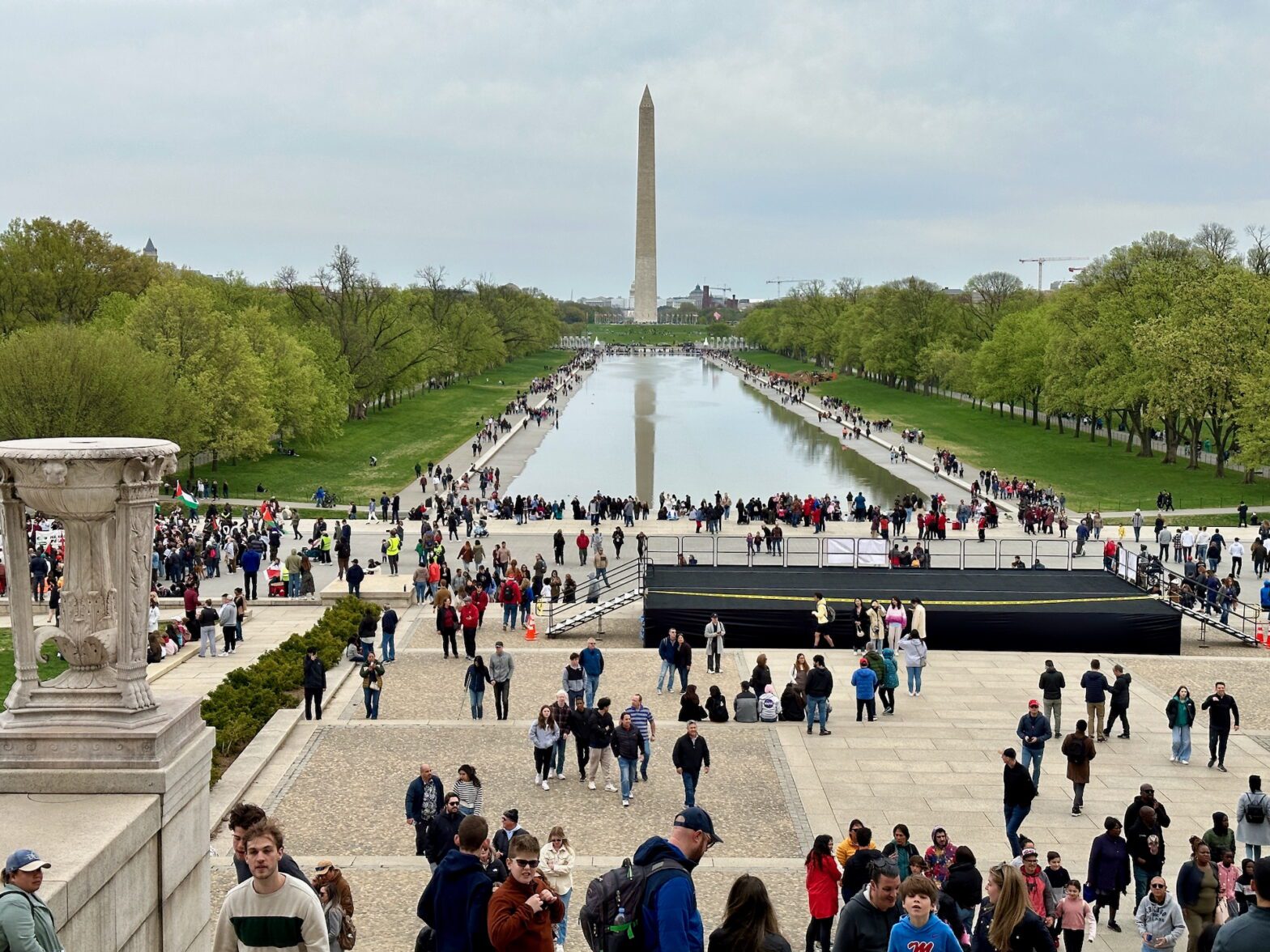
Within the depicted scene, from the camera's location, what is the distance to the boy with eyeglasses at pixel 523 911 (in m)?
6.48

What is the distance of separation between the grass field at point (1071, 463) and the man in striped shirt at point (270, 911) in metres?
45.9

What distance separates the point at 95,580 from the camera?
9.27m

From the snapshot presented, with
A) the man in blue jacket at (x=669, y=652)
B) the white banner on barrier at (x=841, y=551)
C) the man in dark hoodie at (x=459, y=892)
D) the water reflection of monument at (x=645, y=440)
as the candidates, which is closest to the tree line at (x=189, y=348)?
the water reflection of monument at (x=645, y=440)

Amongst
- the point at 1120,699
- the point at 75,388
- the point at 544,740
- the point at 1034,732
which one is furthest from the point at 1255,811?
the point at 75,388

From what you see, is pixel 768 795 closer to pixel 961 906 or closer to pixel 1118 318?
pixel 961 906

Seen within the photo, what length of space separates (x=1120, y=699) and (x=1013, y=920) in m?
10.5

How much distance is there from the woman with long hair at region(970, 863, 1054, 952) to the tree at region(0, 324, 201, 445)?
132 ft

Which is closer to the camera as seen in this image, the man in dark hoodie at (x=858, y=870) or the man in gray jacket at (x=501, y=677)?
the man in dark hoodie at (x=858, y=870)

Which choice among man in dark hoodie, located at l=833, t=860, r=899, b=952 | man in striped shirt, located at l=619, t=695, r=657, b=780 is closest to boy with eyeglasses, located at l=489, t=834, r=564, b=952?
man in dark hoodie, located at l=833, t=860, r=899, b=952

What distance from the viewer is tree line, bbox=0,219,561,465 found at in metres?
44.9

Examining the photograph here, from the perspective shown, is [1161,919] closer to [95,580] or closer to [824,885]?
[824,885]

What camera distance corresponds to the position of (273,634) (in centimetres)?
2697

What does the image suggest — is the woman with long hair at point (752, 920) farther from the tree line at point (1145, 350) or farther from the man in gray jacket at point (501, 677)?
the tree line at point (1145, 350)

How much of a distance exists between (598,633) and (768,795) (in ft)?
38.8
